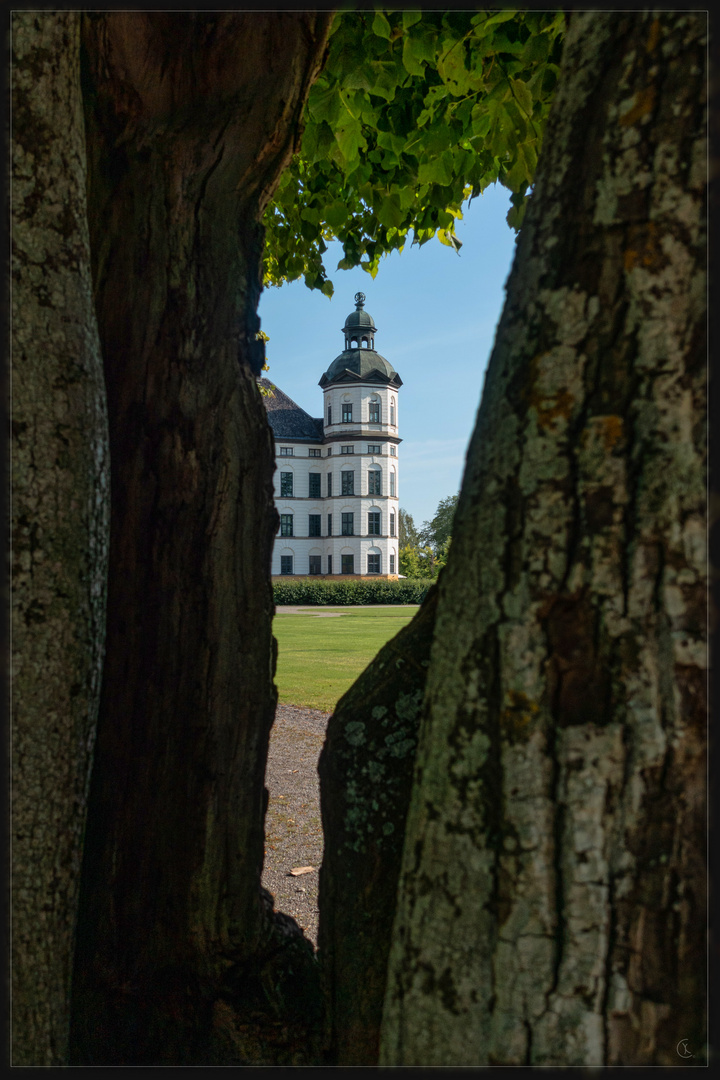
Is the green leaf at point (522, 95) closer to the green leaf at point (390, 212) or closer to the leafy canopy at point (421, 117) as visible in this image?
the leafy canopy at point (421, 117)

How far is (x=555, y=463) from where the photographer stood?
1.14 metres

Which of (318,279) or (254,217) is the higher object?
(318,279)

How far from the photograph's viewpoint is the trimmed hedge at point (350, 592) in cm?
3859

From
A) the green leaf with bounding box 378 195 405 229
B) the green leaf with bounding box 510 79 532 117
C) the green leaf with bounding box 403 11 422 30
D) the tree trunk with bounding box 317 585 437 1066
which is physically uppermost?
the green leaf with bounding box 403 11 422 30

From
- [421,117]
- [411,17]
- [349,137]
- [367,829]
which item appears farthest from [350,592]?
[367,829]

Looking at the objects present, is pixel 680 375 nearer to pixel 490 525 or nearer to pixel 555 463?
pixel 555 463

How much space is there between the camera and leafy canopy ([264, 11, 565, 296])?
10.3 ft

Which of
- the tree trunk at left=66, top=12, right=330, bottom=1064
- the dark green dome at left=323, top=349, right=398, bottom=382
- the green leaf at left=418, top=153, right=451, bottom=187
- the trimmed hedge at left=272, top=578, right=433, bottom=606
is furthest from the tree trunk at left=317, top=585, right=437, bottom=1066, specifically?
the dark green dome at left=323, top=349, right=398, bottom=382

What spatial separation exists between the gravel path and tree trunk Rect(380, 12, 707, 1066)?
2828 mm

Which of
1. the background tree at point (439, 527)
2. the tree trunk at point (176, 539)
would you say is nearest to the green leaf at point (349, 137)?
the tree trunk at point (176, 539)

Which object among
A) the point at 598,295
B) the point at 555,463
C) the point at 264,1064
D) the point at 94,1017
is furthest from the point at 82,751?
the point at 598,295

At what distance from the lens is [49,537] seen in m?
1.68

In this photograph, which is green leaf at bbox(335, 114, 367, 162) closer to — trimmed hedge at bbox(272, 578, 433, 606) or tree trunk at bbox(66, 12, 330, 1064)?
tree trunk at bbox(66, 12, 330, 1064)

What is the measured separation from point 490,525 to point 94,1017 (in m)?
1.84
